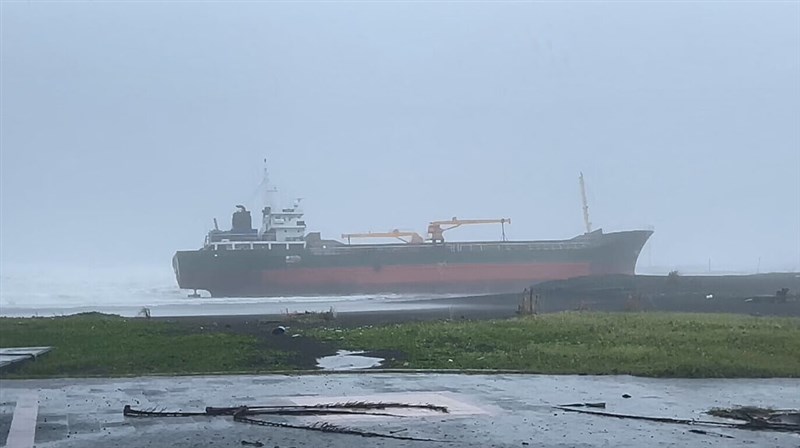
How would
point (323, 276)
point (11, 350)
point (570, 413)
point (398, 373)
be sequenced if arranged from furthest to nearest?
point (323, 276)
point (11, 350)
point (398, 373)
point (570, 413)

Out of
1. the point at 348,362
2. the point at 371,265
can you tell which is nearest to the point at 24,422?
the point at 348,362

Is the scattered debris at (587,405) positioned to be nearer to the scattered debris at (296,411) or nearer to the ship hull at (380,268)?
the scattered debris at (296,411)

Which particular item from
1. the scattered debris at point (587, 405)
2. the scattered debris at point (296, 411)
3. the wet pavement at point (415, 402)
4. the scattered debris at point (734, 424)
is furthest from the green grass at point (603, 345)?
the scattered debris at point (296, 411)

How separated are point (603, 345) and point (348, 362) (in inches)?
174

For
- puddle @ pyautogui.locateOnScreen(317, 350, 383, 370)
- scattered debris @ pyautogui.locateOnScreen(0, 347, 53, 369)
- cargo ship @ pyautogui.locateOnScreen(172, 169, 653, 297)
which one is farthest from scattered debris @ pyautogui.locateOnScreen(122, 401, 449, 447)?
cargo ship @ pyautogui.locateOnScreen(172, 169, 653, 297)

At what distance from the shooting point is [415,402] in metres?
10.5

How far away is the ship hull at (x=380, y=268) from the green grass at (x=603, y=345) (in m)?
38.3

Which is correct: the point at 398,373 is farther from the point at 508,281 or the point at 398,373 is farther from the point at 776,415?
the point at 508,281

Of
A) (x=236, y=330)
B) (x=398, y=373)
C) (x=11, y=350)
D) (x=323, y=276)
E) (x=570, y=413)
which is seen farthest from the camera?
(x=323, y=276)

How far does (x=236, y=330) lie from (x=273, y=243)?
128 ft

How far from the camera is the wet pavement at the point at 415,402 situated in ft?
27.1

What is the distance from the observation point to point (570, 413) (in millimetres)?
9859

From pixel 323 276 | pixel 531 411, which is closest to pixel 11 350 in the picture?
pixel 531 411

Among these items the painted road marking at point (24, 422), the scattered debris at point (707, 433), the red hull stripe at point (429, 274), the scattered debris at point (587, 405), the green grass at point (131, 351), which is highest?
the red hull stripe at point (429, 274)
